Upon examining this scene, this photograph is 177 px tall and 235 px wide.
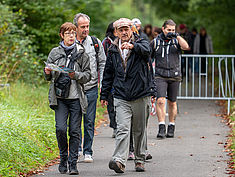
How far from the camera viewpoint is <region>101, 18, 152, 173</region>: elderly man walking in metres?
7.53

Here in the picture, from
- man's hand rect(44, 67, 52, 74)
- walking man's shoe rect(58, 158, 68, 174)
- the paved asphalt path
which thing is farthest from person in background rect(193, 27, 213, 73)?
man's hand rect(44, 67, 52, 74)

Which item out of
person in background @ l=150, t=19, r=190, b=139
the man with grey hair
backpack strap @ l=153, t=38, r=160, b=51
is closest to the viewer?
the man with grey hair

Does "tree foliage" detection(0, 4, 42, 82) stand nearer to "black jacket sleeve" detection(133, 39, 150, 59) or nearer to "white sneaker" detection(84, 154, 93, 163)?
"white sneaker" detection(84, 154, 93, 163)

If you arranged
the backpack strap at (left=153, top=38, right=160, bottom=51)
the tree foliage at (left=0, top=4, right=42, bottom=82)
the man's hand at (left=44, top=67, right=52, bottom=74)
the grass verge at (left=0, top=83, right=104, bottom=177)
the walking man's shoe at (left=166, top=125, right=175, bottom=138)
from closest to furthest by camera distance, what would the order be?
the man's hand at (left=44, top=67, right=52, bottom=74) < the grass verge at (left=0, top=83, right=104, bottom=177) < the backpack strap at (left=153, top=38, right=160, bottom=51) < the walking man's shoe at (left=166, top=125, right=175, bottom=138) < the tree foliage at (left=0, top=4, right=42, bottom=82)

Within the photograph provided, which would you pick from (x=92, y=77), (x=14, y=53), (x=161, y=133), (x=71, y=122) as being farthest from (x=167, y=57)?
(x=14, y=53)

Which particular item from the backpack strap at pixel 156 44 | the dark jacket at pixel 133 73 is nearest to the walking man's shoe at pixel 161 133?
the backpack strap at pixel 156 44

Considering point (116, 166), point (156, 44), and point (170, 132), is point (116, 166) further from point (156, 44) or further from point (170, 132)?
point (156, 44)

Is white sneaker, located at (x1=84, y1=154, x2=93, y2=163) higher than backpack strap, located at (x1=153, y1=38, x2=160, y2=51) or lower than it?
lower

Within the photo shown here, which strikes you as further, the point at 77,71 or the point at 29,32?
the point at 29,32

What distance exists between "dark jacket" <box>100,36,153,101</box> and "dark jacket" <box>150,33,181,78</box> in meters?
2.95

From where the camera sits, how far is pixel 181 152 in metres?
9.32

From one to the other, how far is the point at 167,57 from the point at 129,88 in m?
3.23

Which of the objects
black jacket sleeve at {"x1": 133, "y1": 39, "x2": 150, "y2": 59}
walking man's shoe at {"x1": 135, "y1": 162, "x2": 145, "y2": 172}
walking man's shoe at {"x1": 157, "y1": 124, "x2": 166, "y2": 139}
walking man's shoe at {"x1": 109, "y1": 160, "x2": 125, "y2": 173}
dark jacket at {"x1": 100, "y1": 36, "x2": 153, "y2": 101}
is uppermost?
black jacket sleeve at {"x1": 133, "y1": 39, "x2": 150, "y2": 59}

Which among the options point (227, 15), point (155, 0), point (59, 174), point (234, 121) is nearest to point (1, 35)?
point (234, 121)
